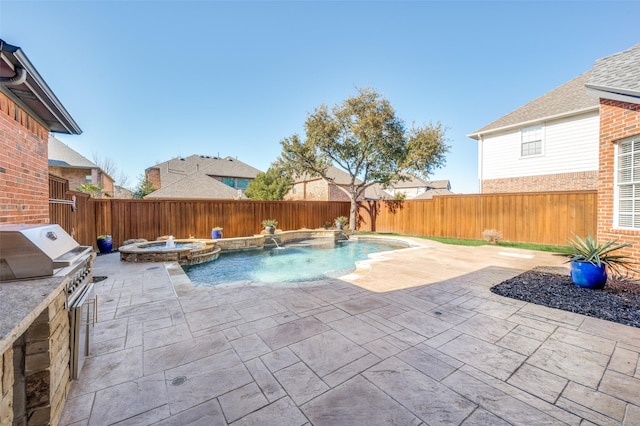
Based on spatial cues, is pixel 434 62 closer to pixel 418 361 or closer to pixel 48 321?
pixel 418 361

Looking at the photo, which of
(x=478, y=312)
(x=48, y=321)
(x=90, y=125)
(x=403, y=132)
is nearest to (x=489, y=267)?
(x=478, y=312)

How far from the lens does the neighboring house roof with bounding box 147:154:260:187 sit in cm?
2850

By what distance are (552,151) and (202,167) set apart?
3005 cm

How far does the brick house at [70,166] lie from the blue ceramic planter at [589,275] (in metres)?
23.0

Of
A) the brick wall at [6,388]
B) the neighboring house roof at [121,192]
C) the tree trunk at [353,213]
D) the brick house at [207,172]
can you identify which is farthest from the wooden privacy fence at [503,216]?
the neighboring house roof at [121,192]

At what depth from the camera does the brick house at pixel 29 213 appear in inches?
52.8

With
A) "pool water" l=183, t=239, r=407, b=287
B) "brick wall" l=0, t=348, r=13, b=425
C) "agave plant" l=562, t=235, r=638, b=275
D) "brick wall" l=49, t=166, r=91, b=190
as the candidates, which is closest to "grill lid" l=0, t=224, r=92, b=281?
"brick wall" l=0, t=348, r=13, b=425

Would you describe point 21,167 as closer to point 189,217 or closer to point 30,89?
point 30,89

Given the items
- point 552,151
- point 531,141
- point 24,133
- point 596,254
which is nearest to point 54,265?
point 24,133

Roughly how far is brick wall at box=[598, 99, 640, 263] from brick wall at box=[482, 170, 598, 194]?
6.64 m

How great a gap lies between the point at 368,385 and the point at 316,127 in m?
13.6

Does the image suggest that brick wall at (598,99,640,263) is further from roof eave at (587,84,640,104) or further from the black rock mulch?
the black rock mulch

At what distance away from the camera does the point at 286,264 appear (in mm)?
8586

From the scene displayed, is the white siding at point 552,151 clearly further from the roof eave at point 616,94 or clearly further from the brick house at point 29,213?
the brick house at point 29,213
